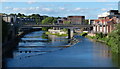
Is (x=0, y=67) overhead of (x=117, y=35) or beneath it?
beneath

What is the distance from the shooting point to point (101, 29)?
69750 mm

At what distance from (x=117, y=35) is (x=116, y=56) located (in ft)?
16.3

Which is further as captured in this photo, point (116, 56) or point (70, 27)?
point (70, 27)

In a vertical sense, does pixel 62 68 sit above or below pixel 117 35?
below

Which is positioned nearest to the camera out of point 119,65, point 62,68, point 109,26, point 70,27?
point 62,68

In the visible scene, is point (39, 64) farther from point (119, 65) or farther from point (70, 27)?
point (70, 27)

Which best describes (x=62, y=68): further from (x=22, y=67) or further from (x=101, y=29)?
(x=101, y=29)

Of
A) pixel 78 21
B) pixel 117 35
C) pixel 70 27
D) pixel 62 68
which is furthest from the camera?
pixel 78 21

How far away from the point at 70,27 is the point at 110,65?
43112 mm

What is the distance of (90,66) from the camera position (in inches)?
973

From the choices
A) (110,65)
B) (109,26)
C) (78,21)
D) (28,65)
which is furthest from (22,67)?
(78,21)

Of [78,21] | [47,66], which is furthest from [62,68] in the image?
[78,21]

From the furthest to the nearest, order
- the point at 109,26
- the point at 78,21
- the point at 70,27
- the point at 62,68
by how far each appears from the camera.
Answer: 1. the point at 78,21
2. the point at 70,27
3. the point at 109,26
4. the point at 62,68

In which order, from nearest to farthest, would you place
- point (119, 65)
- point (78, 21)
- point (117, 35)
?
1. point (119, 65)
2. point (117, 35)
3. point (78, 21)
